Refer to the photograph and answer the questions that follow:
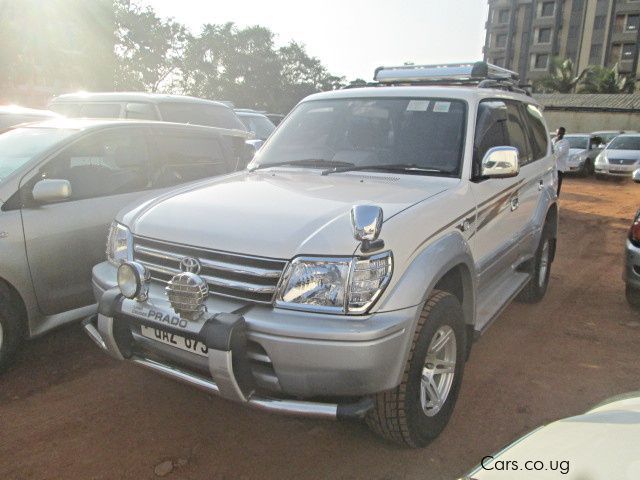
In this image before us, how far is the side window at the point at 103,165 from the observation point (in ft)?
13.3

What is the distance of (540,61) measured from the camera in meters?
65.9

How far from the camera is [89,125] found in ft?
14.2

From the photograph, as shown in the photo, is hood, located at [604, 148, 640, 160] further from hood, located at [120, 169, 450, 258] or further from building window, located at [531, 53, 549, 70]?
building window, located at [531, 53, 549, 70]

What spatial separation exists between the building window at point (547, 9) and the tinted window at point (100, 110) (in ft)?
226

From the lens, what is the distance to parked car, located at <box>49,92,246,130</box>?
705cm

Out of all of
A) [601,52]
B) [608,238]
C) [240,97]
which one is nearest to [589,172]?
[608,238]

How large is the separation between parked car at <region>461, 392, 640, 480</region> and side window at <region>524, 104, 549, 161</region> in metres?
3.66

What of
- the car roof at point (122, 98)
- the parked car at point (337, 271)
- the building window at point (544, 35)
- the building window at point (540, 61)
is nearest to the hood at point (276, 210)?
the parked car at point (337, 271)

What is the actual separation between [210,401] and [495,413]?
5.72 feet

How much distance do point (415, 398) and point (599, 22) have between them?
68.3m

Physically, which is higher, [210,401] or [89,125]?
[89,125]

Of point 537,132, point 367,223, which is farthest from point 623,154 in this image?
point 367,223

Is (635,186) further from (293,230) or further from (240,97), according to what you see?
(240,97)

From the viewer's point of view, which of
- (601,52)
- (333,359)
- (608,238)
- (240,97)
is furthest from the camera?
(601,52)
